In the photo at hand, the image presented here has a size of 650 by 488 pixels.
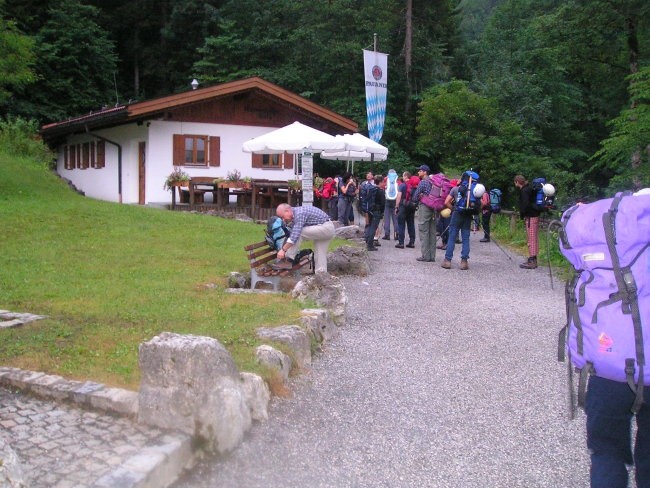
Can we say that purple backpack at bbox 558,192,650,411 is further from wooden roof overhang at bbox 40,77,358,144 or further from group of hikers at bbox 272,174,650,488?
wooden roof overhang at bbox 40,77,358,144

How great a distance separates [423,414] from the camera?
4895 mm

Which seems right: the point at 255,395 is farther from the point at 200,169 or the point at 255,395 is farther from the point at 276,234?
the point at 200,169

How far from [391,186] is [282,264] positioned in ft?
25.1

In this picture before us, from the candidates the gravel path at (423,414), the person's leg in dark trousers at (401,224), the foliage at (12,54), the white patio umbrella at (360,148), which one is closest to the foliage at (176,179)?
the white patio umbrella at (360,148)

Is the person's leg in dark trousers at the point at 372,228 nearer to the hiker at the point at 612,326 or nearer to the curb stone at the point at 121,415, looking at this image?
the curb stone at the point at 121,415

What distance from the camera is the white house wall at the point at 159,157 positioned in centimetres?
2139

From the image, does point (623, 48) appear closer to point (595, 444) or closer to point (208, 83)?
point (208, 83)

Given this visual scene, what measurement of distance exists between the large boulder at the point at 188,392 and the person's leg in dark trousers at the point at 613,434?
6.85ft

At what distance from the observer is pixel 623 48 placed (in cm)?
2877

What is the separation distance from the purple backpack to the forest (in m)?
22.4

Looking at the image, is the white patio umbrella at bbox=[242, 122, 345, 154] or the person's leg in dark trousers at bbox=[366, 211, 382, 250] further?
the white patio umbrella at bbox=[242, 122, 345, 154]

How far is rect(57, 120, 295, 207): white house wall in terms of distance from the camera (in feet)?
70.2

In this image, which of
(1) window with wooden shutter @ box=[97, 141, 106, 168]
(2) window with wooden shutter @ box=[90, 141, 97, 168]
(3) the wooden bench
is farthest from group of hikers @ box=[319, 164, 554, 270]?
(2) window with wooden shutter @ box=[90, 141, 97, 168]

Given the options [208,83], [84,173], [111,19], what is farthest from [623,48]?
[111,19]
